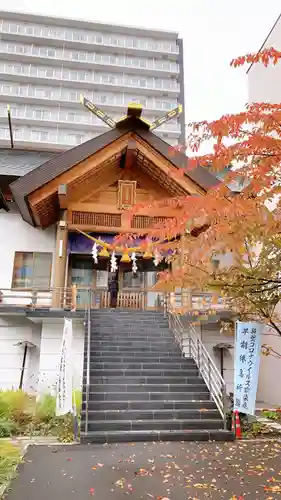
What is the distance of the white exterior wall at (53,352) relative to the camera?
1057cm

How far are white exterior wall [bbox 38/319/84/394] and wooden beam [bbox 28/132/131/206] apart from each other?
398 cm

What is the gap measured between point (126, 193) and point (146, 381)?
7244 millimetres

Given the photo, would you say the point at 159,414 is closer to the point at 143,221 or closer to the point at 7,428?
the point at 7,428

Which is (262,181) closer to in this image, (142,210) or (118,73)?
(142,210)

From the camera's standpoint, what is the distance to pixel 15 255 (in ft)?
44.8

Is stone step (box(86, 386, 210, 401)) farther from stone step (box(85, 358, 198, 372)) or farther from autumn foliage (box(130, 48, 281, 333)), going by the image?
autumn foliage (box(130, 48, 281, 333))

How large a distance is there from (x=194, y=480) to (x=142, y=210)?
9562 millimetres

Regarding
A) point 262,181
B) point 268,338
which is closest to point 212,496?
point 262,181

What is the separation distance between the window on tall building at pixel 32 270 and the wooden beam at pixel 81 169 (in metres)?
2.84

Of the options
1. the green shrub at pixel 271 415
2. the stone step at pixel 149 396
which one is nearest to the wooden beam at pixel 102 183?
the stone step at pixel 149 396

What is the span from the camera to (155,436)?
715cm

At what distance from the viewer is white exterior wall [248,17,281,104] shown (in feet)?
44.6

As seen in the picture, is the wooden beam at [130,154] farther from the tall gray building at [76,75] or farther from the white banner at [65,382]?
the tall gray building at [76,75]

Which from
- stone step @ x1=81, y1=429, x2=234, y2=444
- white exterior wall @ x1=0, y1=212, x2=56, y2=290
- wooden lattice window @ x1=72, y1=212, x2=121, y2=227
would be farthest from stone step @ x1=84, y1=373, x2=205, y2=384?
white exterior wall @ x1=0, y1=212, x2=56, y2=290
